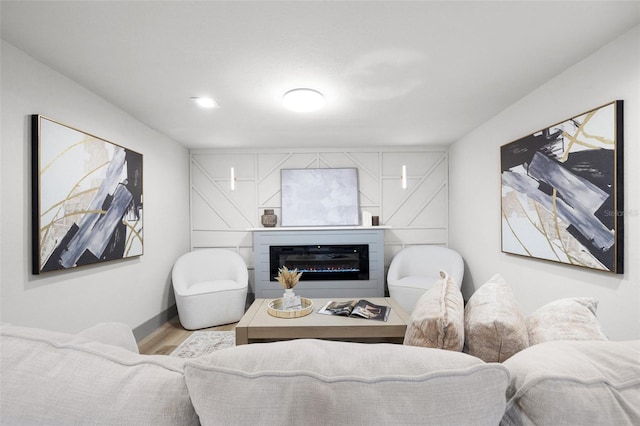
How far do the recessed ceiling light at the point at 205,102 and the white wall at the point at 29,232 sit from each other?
805 millimetres

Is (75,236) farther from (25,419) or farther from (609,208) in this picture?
(609,208)

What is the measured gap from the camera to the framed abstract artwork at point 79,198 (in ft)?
5.99

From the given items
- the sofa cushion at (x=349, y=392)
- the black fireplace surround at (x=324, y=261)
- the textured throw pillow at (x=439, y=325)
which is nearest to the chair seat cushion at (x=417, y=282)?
the black fireplace surround at (x=324, y=261)

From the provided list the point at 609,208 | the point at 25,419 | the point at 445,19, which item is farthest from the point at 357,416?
the point at 609,208

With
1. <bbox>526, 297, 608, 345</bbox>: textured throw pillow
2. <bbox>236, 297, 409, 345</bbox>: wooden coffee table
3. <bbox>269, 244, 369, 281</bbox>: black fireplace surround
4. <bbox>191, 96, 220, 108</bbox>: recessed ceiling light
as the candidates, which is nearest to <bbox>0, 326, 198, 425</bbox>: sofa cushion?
<bbox>526, 297, 608, 345</bbox>: textured throw pillow

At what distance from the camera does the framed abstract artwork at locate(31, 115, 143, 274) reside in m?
1.83

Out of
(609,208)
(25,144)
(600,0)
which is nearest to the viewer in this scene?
(600,0)

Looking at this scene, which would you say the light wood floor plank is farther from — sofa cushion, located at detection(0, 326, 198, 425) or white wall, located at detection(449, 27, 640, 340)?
white wall, located at detection(449, 27, 640, 340)

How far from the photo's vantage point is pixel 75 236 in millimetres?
2100

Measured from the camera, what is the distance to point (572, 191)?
1884mm

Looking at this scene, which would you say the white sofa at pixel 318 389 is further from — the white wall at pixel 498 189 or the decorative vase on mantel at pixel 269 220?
the decorative vase on mantel at pixel 269 220

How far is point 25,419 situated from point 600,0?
255cm

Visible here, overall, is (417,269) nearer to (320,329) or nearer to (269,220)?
(269,220)

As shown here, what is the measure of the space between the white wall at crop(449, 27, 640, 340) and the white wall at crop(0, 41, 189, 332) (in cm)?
338
